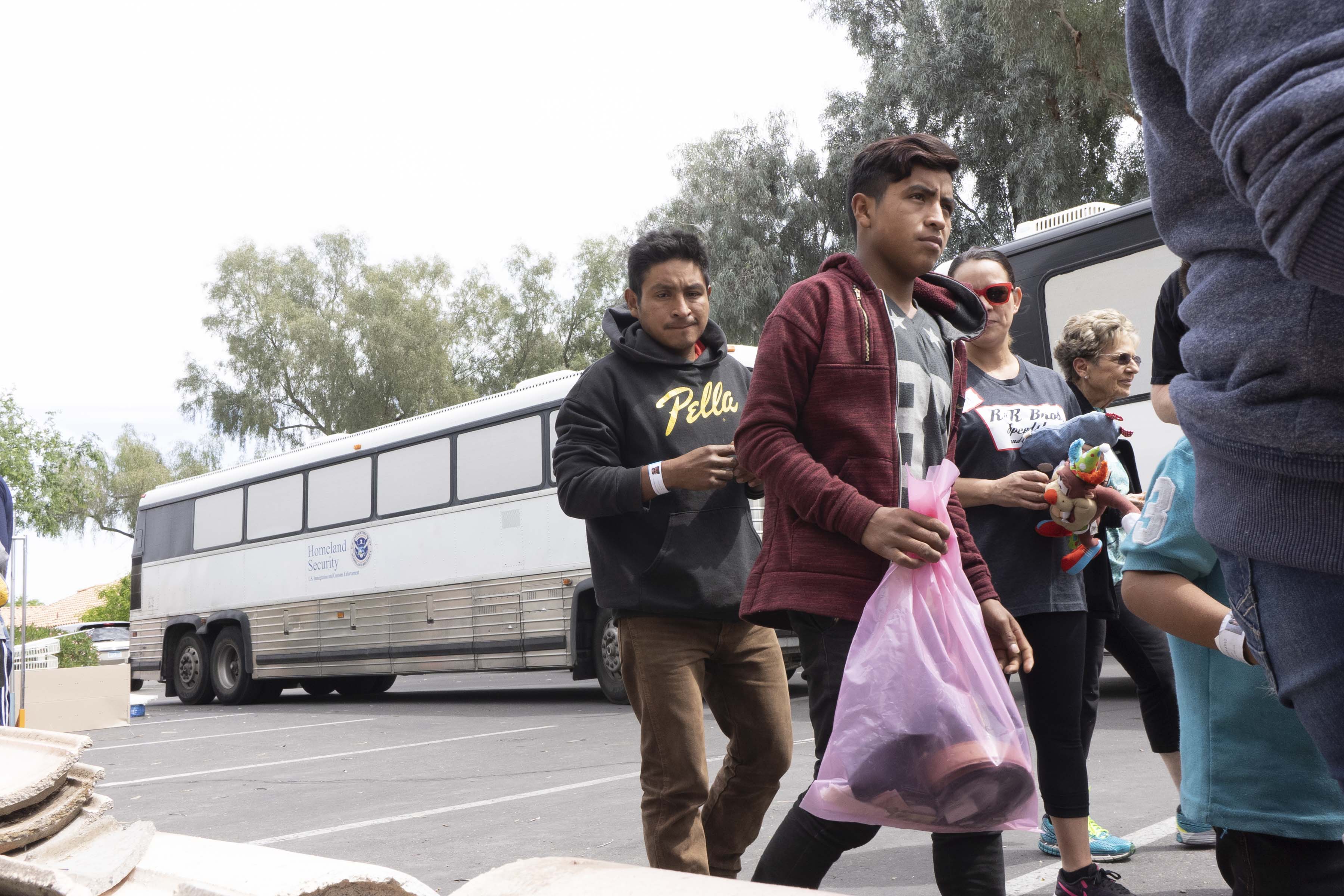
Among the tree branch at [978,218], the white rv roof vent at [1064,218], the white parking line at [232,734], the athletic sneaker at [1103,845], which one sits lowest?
the white parking line at [232,734]

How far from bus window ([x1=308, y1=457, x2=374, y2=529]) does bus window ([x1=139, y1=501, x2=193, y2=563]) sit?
300 centimetres

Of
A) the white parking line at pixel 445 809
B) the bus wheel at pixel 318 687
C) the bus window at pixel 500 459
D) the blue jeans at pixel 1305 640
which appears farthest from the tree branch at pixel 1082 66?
the blue jeans at pixel 1305 640

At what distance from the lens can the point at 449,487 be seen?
42.8 feet

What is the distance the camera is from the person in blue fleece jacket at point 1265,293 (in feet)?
3.40

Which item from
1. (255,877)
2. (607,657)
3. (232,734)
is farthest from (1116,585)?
(232,734)

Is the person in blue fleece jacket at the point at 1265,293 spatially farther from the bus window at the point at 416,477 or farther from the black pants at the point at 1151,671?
the bus window at the point at 416,477

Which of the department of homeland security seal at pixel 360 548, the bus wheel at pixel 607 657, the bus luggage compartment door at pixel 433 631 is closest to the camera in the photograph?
the bus wheel at pixel 607 657

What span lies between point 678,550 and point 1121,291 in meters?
6.45

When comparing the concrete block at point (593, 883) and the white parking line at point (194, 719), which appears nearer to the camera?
the concrete block at point (593, 883)

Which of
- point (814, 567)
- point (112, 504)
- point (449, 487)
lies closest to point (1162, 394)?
point (814, 567)

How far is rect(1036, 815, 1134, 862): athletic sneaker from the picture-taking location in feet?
12.7

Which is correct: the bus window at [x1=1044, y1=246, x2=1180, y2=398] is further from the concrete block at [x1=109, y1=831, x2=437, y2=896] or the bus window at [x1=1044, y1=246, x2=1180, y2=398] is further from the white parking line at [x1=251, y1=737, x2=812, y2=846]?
the concrete block at [x1=109, y1=831, x2=437, y2=896]

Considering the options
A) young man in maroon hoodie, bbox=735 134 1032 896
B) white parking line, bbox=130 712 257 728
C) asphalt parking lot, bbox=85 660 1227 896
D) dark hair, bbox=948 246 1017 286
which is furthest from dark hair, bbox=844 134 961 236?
white parking line, bbox=130 712 257 728

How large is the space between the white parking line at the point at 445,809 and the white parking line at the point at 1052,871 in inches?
54.7
